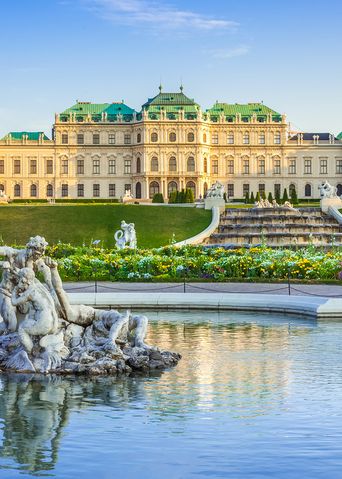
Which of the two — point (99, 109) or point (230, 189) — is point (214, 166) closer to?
point (230, 189)

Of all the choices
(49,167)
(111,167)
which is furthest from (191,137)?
(49,167)

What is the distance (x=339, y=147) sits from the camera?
10638 centimetres

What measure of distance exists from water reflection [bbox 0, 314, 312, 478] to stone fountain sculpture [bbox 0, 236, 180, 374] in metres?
0.31

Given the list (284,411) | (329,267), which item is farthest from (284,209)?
(284,411)

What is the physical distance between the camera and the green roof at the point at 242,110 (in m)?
106

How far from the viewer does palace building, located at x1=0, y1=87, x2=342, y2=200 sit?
103125 mm

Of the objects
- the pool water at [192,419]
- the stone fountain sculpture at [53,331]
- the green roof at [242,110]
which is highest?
the green roof at [242,110]

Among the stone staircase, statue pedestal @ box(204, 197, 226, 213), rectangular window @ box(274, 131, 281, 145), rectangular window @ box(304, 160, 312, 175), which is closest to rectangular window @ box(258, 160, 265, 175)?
rectangular window @ box(274, 131, 281, 145)

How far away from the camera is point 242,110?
352 feet

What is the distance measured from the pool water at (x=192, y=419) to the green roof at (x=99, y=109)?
3653 inches

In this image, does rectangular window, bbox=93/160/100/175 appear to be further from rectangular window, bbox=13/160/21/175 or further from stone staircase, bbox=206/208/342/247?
stone staircase, bbox=206/208/342/247

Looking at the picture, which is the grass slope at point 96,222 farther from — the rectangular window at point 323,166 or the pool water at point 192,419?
the rectangular window at point 323,166

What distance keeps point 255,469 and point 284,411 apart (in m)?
2.23

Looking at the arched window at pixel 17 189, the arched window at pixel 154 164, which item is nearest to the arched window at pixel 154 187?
the arched window at pixel 154 164
